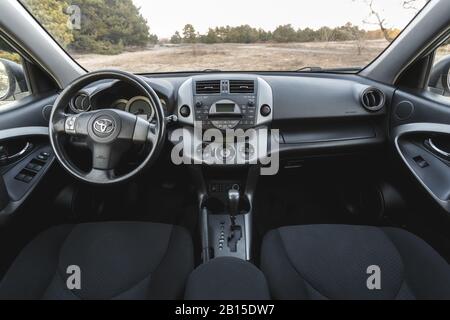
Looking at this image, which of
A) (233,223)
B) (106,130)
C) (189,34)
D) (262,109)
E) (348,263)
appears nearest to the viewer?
(348,263)

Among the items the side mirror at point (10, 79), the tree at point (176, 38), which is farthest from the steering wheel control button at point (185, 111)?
the side mirror at point (10, 79)

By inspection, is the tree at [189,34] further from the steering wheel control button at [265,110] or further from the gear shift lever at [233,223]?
the gear shift lever at [233,223]

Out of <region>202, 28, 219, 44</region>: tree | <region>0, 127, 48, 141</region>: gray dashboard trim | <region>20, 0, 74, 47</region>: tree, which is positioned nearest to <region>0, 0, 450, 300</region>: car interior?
<region>0, 127, 48, 141</region>: gray dashboard trim

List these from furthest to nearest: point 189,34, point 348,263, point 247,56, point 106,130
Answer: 1. point 247,56
2. point 189,34
3. point 106,130
4. point 348,263

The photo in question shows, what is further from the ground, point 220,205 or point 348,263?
point 348,263


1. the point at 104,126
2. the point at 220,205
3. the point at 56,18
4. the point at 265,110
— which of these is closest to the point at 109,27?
the point at 56,18

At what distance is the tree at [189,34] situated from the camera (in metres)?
2.40

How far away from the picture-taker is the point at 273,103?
7.77 ft

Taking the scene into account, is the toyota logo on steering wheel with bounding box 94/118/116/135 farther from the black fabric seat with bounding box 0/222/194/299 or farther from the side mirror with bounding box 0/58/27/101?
the side mirror with bounding box 0/58/27/101

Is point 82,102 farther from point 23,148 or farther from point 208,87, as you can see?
point 208,87

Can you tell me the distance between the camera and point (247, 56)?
2.61 meters

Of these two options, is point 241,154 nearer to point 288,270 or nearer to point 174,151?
point 174,151

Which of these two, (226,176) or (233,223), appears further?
(226,176)

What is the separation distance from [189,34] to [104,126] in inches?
36.7
